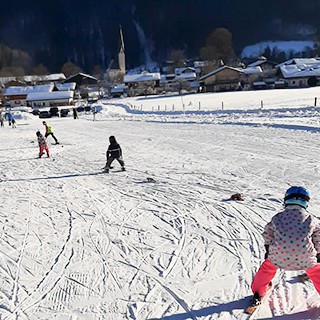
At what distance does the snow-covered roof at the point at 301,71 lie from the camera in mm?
59562

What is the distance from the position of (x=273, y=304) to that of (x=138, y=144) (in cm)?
1191

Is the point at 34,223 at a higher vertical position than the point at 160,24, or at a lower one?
lower

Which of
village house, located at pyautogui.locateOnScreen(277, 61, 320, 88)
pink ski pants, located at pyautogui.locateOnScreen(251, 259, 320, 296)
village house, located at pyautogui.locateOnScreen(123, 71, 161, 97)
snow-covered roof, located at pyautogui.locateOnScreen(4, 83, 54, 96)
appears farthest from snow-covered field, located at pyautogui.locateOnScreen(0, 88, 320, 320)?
village house, located at pyautogui.locateOnScreen(123, 71, 161, 97)

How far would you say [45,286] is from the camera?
4.37 meters

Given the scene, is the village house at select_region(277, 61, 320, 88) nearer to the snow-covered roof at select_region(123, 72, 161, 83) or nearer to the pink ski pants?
the snow-covered roof at select_region(123, 72, 161, 83)

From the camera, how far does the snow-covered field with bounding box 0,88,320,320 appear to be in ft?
12.9

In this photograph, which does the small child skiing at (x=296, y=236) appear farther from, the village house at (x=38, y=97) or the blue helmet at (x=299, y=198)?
the village house at (x=38, y=97)

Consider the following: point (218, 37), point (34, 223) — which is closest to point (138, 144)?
point (34, 223)

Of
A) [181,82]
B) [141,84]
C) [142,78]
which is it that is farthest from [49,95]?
[181,82]

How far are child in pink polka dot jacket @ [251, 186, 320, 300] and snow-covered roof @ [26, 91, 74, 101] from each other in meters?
57.9

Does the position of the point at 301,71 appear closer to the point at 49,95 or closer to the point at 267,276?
the point at 49,95

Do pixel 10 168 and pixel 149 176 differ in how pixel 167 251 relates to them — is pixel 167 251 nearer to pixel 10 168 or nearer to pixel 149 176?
pixel 149 176

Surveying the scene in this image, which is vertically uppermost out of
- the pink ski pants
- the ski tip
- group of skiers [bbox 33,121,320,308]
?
group of skiers [bbox 33,121,320,308]

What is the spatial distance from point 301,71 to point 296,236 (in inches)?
2489
